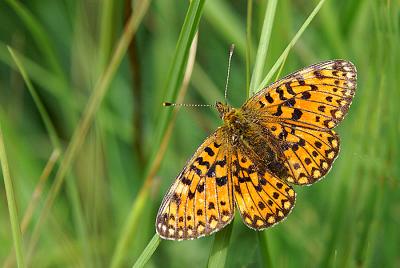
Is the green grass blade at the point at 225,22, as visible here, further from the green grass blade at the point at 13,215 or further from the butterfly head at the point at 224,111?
the green grass blade at the point at 13,215

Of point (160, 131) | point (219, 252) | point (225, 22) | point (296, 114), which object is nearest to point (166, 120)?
point (160, 131)

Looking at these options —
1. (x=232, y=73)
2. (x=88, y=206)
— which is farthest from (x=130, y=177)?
(x=232, y=73)

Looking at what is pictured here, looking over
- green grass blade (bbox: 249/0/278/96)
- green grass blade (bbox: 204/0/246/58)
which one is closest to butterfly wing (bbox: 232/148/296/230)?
green grass blade (bbox: 249/0/278/96)

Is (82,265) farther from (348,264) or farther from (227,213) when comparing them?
(348,264)

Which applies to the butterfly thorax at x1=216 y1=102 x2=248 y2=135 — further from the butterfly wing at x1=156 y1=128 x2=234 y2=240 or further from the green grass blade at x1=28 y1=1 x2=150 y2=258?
the green grass blade at x1=28 y1=1 x2=150 y2=258

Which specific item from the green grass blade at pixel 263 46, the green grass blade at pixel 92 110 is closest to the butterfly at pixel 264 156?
the green grass blade at pixel 263 46

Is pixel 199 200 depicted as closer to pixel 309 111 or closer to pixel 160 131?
pixel 160 131
